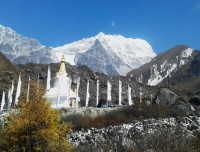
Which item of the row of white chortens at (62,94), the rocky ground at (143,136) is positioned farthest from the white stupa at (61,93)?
the rocky ground at (143,136)

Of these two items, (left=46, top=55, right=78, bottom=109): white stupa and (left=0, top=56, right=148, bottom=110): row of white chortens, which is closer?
(left=0, top=56, right=148, bottom=110): row of white chortens

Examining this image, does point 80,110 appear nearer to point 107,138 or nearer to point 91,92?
point 107,138

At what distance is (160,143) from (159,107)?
57.9 ft

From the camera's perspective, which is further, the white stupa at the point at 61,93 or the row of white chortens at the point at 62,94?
the white stupa at the point at 61,93

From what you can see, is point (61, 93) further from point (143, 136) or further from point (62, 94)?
point (143, 136)

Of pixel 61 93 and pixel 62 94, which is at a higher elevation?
pixel 61 93

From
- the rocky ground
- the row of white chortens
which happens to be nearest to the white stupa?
the row of white chortens

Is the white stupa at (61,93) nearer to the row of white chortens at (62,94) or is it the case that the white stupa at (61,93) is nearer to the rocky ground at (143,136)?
the row of white chortens at (62,94)

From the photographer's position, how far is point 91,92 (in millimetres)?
109875

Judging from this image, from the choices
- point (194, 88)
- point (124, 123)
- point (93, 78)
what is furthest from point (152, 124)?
point (194, 88)

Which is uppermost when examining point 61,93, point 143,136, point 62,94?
point 61,93

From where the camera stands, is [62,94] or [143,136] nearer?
[143,136]

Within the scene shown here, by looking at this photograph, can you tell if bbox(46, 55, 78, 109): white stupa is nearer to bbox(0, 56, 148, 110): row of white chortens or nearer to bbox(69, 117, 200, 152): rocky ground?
bbox(0, 56, 148, 110): row of white chortens

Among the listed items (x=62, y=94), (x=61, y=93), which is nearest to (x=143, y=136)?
(x=62, y=94)
